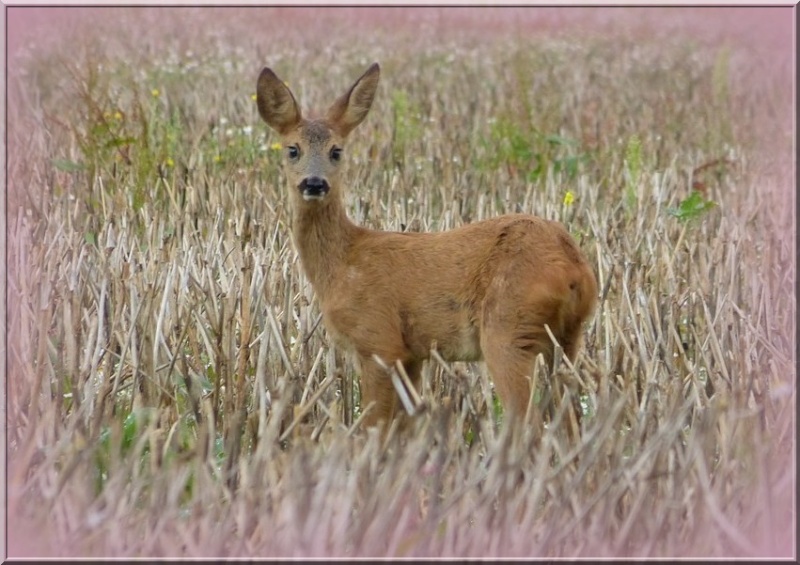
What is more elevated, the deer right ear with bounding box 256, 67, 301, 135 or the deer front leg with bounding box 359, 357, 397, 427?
the deer right ear with bounding box 256, 67, 301, 135

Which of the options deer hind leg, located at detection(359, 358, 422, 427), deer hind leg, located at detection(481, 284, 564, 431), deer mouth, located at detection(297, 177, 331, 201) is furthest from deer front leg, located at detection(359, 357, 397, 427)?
deer mouth, located at detection(297, 177, 331, 201)

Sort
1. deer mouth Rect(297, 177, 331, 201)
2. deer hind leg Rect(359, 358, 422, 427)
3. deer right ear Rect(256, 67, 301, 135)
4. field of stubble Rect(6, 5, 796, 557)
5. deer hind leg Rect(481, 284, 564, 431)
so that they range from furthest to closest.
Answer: deer right ear Rect(256, 67, 301, 135)
deer mouth Rect(297, 177, 331, 201)
deer hind leg Rect(359, 358, 422, 427)
deer hind leg Rect(481, 284, 564, 431)
field of stubble Rect(6, 5, 796, 557)

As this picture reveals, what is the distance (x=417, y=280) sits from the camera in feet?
19.1

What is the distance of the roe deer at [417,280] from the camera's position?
17.9 ft

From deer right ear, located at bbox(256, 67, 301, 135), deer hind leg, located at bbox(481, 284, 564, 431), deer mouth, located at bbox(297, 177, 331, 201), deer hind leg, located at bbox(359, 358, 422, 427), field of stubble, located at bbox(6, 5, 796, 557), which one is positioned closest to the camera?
field of stubble, located at bbox(6, 5, 796, 557)

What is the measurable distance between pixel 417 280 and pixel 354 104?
105 centimetres

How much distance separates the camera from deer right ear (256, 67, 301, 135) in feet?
20.6

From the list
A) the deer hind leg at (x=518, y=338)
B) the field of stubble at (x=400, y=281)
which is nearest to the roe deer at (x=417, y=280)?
the deer hind leg at (x=518, y=338)

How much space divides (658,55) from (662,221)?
23.5 ft

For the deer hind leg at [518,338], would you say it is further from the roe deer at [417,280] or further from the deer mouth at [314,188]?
the deer mouth at [314,188]

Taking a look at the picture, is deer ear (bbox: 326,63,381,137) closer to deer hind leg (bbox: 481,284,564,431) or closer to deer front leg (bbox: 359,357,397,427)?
deer front leg (bbox: 359,357,397,427)

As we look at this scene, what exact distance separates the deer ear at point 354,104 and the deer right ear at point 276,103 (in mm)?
173

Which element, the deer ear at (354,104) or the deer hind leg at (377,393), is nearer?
the deer hind leg at (377,393)

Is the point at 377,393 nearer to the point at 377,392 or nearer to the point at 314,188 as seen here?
the point at 377,392
